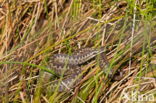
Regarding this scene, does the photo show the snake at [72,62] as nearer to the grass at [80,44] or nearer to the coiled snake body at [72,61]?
the coiled snake body at [72,61]

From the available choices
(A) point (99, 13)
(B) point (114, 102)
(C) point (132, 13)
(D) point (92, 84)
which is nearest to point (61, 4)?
(A) point (99, 13)

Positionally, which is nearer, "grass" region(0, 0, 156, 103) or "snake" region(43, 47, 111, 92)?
"grass" region(0, 0, 156, 103)

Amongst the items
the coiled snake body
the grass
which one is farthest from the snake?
the grass

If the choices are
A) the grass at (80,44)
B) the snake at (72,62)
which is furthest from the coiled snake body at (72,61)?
the grass at (80,44)

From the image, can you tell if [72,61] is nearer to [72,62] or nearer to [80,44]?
[72,62]

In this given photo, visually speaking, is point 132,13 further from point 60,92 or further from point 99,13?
point 60,92

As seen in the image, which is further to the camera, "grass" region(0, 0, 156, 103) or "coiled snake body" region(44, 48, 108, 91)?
"coiled snake body" region(44, 48, 108, 91)

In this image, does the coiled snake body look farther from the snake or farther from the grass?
the grass
